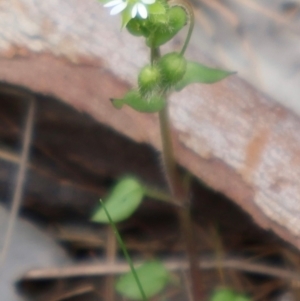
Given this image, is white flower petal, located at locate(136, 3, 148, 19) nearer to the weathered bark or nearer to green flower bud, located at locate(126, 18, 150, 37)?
green flower bud, located at locate(126, 18, 150, 37)

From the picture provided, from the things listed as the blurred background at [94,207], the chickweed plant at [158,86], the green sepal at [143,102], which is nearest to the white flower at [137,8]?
the chickweed plant at [158,86]

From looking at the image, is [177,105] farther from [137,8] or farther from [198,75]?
[137,8]

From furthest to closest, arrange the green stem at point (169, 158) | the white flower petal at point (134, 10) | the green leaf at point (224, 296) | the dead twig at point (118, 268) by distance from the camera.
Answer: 1. the dead twig at point (118, 268)
2. the green leaf at point (224, 296)
3. the green stem at point (169, 158)
4. the white flower petal at point (134, 10)

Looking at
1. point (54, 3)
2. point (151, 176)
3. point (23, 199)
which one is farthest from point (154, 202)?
point (54, 3)

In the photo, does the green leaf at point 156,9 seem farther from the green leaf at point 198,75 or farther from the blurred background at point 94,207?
the blurred background at point 94,207

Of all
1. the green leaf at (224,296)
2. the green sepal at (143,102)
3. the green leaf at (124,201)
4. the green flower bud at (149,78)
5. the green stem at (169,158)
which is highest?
the green flower bud at (149,78)

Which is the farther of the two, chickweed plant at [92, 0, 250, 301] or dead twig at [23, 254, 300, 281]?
dead twig at [23, 254, 300, 281]

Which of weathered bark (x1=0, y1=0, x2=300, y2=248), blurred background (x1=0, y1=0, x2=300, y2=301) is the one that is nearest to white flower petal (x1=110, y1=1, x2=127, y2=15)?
weathered bark (x1=0, y1=0, x2=300, y2=248)

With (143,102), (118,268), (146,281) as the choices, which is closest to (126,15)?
(143,102)
